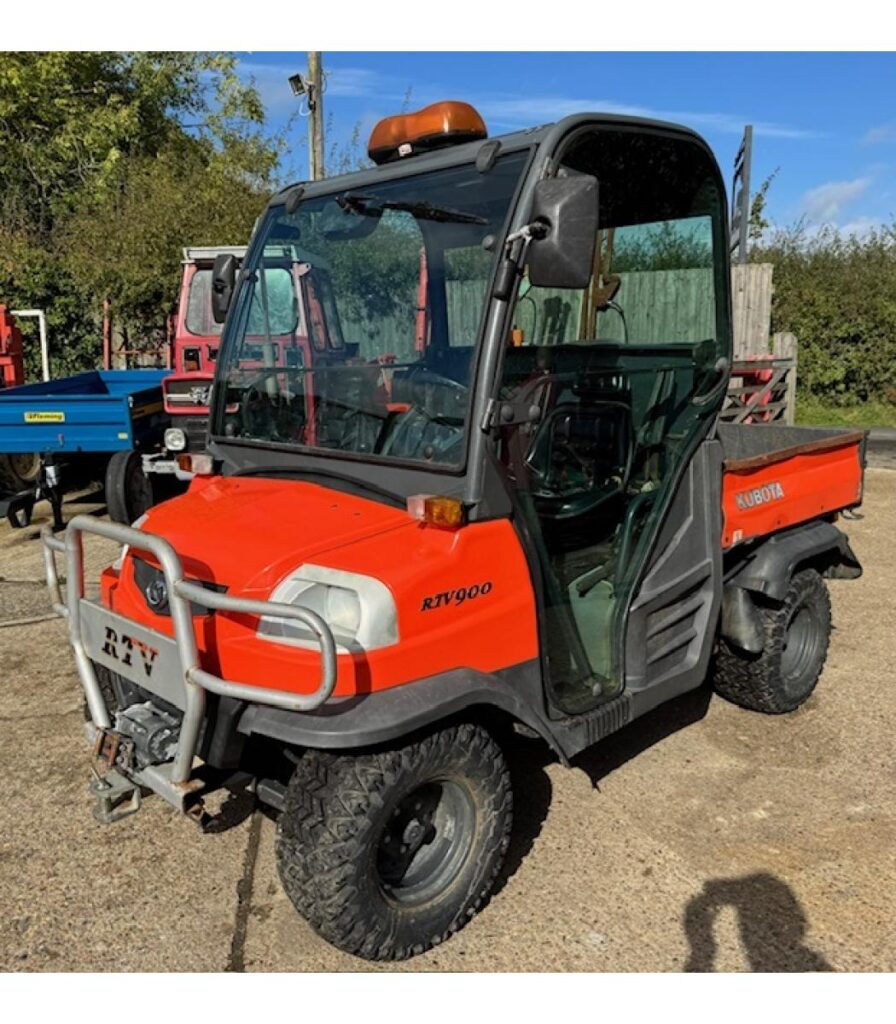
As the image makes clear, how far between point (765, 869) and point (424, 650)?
152 cm

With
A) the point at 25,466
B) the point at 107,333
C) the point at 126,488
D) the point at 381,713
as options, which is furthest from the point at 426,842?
the point at 107,333

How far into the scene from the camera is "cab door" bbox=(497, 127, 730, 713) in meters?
2.90

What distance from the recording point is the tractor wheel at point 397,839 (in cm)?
230

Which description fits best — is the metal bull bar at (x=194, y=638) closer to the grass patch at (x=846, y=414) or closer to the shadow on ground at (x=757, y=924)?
the shadow on ground at (x=757, y=924)

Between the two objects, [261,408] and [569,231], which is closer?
[569,231]

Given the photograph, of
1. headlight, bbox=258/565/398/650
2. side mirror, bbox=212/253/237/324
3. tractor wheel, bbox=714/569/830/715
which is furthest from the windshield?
tractor wheel, bbox=714/569/830/715

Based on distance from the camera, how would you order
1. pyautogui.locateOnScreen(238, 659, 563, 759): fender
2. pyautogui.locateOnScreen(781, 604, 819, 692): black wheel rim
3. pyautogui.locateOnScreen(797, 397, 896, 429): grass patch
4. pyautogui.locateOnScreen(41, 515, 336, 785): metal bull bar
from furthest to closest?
1. pyautogui.locateOnScreen(797, 397, 896, 429): grass patch
2. pyautogui.locateOnScreen(781, 604, 819, 692): black wheel rim
3. pyautogui.locateOnScreen(238, 659, 563, 759): fender
4. pyautogui.locateOnScreen(41, 515, 336, 785): metal bull bar

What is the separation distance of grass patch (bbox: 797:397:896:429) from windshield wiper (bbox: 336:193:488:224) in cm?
1082

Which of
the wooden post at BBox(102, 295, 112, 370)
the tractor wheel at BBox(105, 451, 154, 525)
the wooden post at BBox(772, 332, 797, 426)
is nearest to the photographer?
the tractor wheel at BBox(105, 451, 154, 525)

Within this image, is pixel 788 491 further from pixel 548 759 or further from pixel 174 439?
pixel 174 439

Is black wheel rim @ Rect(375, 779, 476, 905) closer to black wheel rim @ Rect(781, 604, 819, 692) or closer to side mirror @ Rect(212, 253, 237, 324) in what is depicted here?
side mirror @ Rect(212, 253, 237, 324)

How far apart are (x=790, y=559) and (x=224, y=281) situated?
8.69 ft

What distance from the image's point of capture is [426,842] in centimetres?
262

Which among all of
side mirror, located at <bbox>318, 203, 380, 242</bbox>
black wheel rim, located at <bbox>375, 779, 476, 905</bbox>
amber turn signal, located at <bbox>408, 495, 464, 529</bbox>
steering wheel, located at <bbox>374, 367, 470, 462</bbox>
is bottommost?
black wheel rim, located at <bbox>375, 779, 476, 905</bbox>
